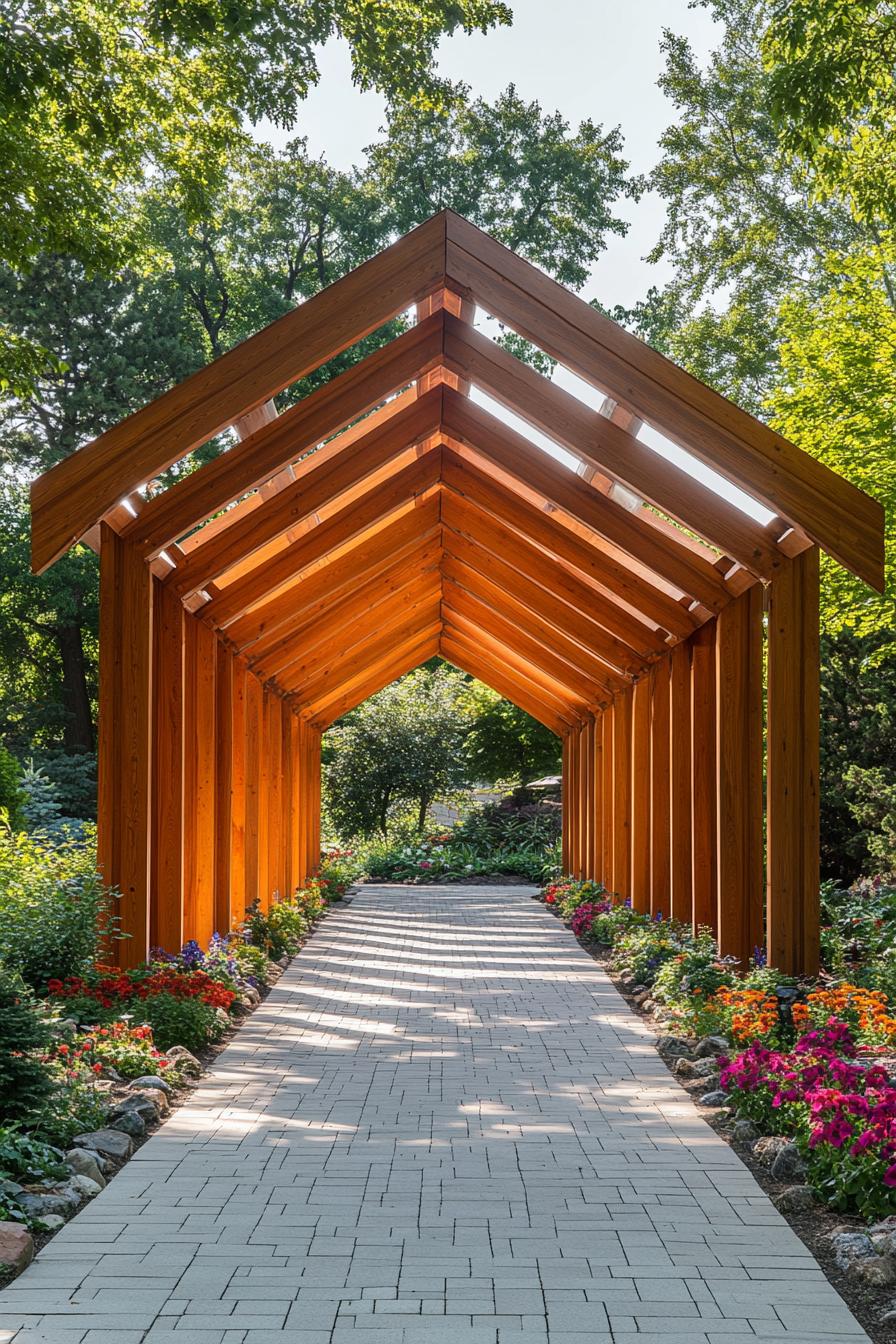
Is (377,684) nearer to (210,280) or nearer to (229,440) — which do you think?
(229,440)

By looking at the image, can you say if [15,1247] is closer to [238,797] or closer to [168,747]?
[168,747]

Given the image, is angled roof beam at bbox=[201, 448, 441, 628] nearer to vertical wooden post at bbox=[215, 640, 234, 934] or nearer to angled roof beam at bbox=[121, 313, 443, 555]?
vertical wooden post at bbox=[215, 640, 234, 934]

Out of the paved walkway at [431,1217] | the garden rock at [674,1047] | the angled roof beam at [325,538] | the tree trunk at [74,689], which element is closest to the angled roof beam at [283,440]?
the angled roof beam at [325,538]

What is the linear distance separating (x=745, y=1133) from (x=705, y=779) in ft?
16.8

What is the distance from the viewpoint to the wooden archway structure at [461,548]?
791 cm

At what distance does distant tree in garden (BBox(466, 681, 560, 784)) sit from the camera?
32125 mm

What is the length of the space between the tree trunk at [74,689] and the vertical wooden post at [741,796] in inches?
914

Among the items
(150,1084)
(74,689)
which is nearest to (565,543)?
(150,1084)

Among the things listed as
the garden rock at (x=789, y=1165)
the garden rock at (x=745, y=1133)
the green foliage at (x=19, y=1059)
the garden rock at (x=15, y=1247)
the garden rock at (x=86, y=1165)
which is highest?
the green foliage at (x=19, y=1059)

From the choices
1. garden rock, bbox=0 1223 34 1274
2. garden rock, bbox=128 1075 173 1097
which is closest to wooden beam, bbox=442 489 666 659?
garden rock, bbox=128 1075 173 1097

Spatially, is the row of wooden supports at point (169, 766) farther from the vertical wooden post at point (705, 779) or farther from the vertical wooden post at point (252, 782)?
the vertical wooden post at point (705, 779)

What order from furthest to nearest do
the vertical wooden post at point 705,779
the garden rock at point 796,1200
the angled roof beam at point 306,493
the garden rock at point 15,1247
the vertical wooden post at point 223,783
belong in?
the vertical wooden post at point 223,783
the vertical wooden post at point 705,779
the angled roof beam at point 306,493
the garden rock at point 796,1200
the garden rock at point 15,1247

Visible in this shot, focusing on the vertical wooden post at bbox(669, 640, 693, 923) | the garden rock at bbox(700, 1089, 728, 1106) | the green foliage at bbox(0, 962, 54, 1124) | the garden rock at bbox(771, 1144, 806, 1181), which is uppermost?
the vertical wooden post at bbox(669, 640, 693, 923)

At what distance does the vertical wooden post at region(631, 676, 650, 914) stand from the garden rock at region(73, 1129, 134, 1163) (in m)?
8.66
